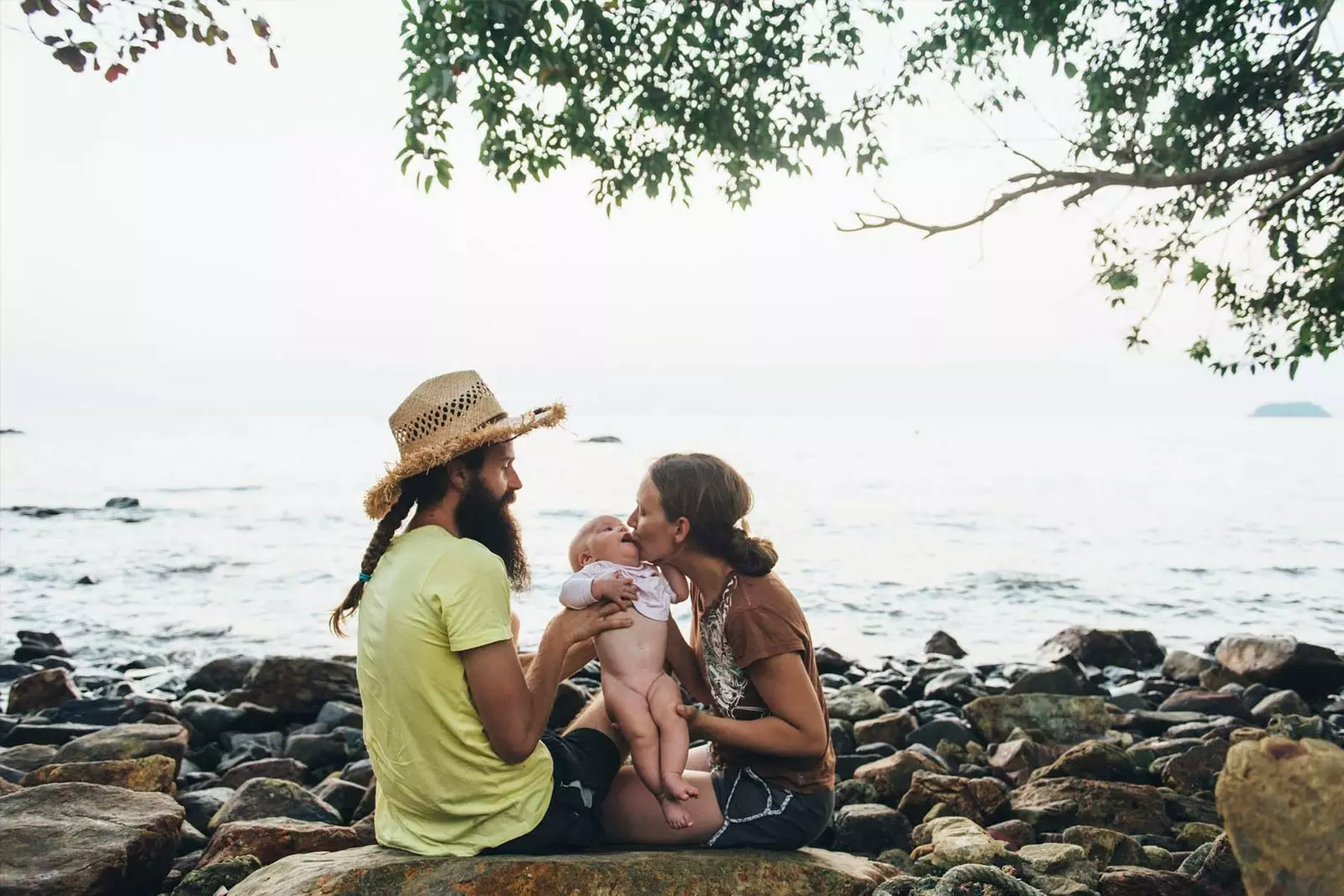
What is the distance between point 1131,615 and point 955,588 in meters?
3.15

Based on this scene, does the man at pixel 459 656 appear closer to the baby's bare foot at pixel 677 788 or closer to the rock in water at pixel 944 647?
the baby's bare foot at pixel 677 788

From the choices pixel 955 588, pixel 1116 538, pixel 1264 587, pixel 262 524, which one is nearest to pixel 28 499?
pixel 262 524

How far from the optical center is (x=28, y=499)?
36.5m

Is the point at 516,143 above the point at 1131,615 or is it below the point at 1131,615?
above

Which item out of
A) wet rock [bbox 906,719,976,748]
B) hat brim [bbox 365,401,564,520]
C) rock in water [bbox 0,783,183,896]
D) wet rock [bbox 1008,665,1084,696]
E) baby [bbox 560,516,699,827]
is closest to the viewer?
hat brim [bbox 365,401,564,520]

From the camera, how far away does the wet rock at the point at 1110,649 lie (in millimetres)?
13750

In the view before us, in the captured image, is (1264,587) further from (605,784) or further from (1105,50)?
(605,784)

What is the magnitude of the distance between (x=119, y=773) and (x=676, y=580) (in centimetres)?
430

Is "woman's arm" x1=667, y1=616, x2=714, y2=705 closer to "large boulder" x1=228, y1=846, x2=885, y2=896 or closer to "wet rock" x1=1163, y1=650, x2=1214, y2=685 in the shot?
"large boulder" x1=228, y1=846, x2=885, y2=896

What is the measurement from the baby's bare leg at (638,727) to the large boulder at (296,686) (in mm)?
6630

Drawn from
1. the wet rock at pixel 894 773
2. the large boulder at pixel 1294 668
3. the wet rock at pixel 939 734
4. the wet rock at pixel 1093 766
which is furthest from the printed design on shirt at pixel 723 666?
the large boulder at pixel 1294 668

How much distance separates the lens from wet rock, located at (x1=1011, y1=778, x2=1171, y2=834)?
21.5 ft

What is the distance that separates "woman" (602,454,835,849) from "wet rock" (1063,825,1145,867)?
2.30 m

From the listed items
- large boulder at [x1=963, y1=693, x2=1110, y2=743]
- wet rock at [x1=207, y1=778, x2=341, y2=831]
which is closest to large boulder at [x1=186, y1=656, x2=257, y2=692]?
wet rock at [x1=207, y1=778, x2=341, y2=831]
